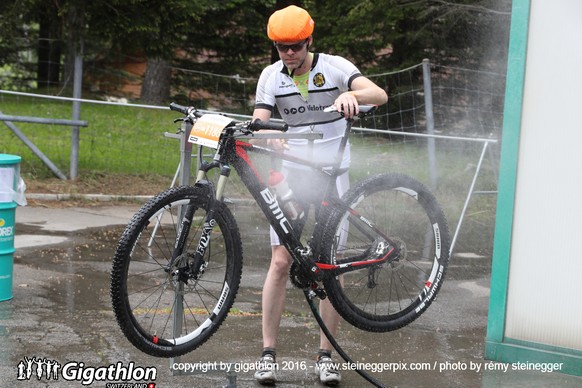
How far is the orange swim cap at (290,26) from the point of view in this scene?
521 cm

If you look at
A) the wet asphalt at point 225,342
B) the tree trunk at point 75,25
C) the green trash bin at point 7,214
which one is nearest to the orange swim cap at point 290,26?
the wet asphalt at point 225,342

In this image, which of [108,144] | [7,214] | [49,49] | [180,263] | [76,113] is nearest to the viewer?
[180,263]

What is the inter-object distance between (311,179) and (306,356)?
4.83ft

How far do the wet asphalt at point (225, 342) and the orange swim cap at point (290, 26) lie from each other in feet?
6.39

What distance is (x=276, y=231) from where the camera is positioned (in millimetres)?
5379

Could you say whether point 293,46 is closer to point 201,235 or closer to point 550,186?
point 201,235

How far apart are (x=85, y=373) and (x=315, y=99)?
2110 millimetres

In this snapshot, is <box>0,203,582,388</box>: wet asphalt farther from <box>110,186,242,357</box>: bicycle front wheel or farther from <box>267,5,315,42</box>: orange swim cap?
<box>267,5,315,42</box>: orange swim cap

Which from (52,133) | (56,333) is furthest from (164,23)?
(56,333)

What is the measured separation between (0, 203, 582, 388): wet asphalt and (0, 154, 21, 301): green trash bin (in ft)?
0.61

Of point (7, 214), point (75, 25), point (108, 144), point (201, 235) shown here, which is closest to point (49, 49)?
point (75, 25)

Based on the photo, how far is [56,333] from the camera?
6.55 meters

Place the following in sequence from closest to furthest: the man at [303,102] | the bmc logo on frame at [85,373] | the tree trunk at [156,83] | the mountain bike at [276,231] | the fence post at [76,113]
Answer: the mountain bike at [276,231] → the man at [303,102] → the bmc logo on frame at [85,373] → the fence post at [76,113] → the tree trunk at [156,83]

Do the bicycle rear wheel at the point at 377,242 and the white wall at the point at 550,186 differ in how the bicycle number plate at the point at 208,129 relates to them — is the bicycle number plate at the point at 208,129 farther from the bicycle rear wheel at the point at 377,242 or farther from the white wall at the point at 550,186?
the white wall at the point at 550,186
